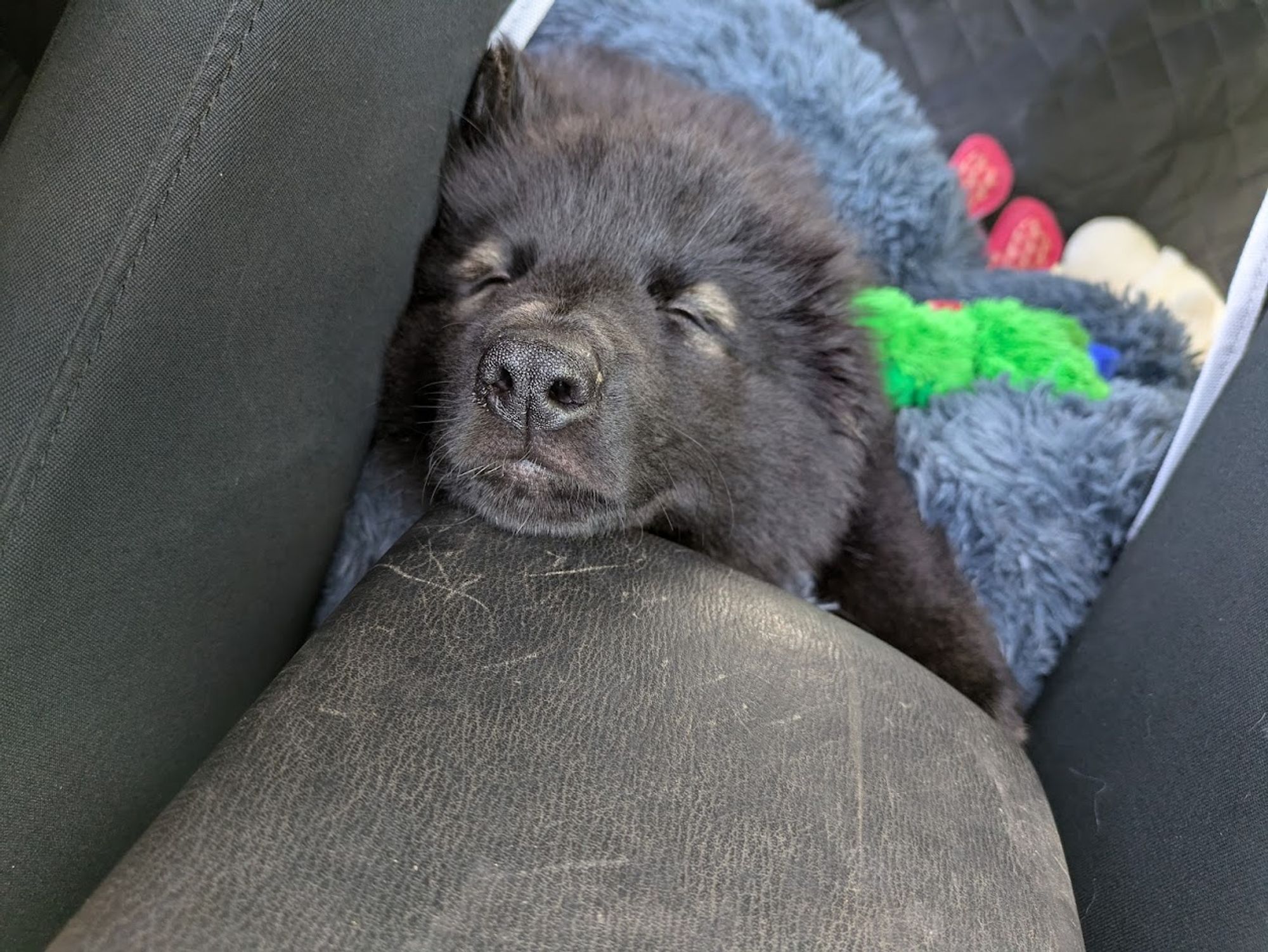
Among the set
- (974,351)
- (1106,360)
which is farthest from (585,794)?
(1106,360)

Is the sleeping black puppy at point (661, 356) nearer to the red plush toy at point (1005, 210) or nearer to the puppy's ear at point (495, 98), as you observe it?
the puppy's ear at point (495, 98)

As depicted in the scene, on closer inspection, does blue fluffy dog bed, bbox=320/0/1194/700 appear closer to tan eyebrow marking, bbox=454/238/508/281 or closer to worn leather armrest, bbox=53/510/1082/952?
tan eyebrow marking, bbox=454/238/508/281

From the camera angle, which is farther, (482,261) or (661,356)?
(482,261)

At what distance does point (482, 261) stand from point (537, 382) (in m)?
0.40

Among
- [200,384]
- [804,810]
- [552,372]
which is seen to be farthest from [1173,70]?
[200,384]

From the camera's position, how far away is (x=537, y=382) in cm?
105

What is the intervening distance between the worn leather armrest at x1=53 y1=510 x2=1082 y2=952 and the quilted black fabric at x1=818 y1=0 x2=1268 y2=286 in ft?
6.50

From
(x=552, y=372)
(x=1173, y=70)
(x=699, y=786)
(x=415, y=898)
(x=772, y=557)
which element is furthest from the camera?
(x=1173, y=70)

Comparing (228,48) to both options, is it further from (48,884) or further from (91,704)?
(48,884)

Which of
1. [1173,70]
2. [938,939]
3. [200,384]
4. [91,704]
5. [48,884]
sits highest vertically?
[1173,70]

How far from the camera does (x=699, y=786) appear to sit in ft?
2.67

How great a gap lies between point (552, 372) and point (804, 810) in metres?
0.56

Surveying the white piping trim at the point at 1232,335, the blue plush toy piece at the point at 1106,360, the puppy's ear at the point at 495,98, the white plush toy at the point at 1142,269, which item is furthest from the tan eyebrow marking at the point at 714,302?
the white plush toy at the point at 1142,269

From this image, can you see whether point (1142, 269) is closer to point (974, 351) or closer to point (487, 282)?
point (974, 351)
